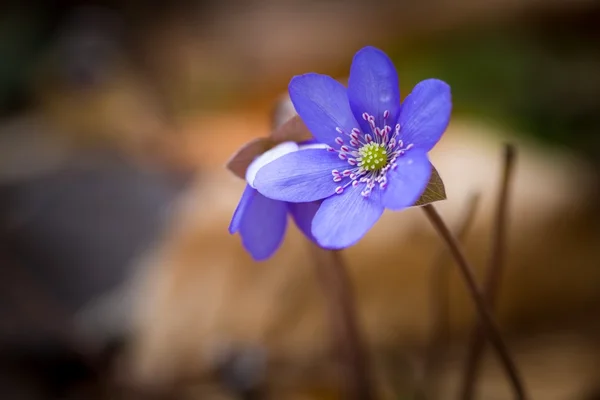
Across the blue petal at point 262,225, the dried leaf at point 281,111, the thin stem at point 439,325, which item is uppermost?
the dried leaf at point 281,111

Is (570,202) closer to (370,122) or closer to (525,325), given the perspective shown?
(525,325)

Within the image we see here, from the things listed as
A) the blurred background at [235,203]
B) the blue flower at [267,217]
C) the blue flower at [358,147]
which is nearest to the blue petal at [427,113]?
the blue flower at [358,147]

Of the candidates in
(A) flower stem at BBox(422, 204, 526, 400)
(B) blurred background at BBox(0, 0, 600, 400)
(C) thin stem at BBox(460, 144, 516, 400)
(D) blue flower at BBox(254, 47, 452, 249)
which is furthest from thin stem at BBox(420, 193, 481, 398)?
(D) blue flower at BBox(254, 47, 452, 249)

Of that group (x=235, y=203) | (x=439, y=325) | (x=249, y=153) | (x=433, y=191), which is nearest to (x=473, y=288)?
(x=433, y=191)

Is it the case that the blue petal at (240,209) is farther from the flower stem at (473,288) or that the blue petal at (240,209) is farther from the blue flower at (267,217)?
the flower stem at (473,288)

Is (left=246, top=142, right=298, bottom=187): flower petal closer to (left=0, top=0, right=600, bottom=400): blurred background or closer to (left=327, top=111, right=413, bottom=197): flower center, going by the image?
(left=327, top=111, right=413, bottom=197): flower center

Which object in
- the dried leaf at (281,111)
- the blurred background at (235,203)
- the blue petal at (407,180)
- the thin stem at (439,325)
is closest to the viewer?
the blue petal at (407,180)

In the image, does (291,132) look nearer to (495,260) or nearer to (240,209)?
(240,209)
